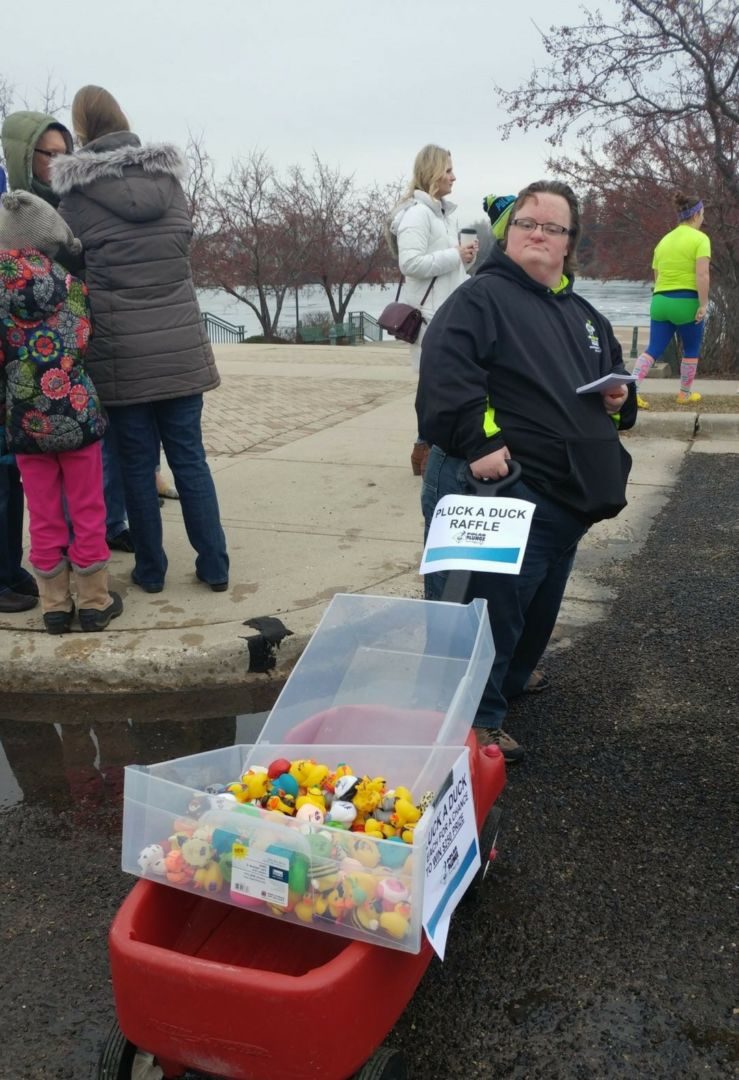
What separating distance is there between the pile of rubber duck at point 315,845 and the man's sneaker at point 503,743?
112cm

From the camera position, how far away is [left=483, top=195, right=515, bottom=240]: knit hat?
291 cm

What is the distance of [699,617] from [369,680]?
237 cm

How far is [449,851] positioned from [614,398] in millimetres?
1591

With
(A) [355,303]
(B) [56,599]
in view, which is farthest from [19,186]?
(A) [355,303]

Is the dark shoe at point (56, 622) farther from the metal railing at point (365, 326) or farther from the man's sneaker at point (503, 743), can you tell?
the metal railing at point (365, 326)

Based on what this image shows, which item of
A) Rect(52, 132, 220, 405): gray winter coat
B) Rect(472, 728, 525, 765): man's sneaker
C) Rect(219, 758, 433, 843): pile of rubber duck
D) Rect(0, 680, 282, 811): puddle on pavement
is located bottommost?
Rect(0, 680, 282, 811): puddle on pavement

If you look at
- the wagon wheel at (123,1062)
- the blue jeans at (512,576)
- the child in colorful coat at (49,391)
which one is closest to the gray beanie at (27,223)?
the child in colorful coat at (49,391)

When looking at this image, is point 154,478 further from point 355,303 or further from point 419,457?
point 355,303

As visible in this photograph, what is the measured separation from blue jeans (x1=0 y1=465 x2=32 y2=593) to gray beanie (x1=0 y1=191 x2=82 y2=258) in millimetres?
981

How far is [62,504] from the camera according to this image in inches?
148

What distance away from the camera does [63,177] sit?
11.8 feet

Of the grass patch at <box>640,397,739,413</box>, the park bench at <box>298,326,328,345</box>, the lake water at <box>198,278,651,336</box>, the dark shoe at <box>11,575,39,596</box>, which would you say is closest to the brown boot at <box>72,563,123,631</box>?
the dark shoe at <box>11,575,39,596</box>

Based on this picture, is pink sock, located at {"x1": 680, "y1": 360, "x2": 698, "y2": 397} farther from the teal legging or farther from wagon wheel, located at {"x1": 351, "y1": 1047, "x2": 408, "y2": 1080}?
wagon wheel, located at {"x1": 351, "y1": 1047, "x2": 408, "y2": 1080}

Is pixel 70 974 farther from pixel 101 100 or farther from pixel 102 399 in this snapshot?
pixel 101 100
